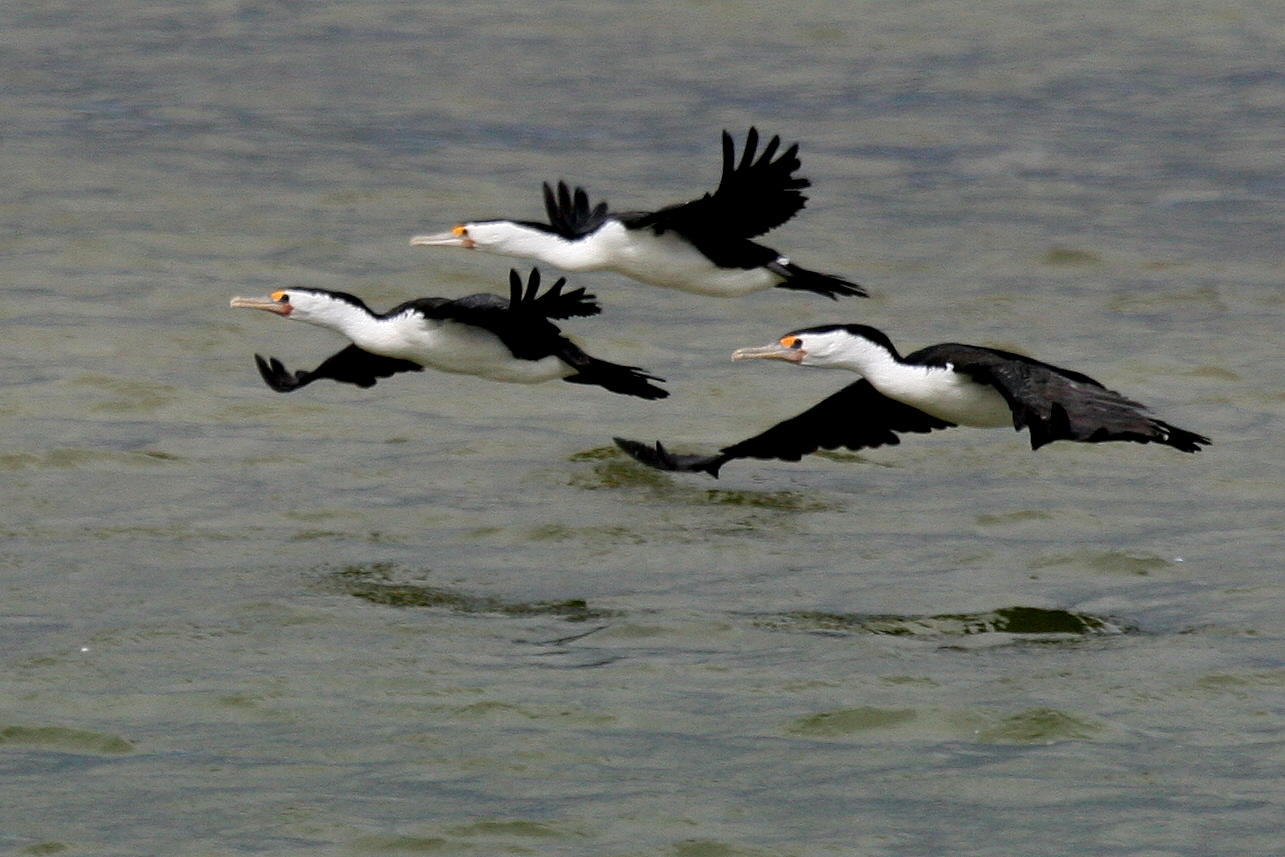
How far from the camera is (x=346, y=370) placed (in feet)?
40.7

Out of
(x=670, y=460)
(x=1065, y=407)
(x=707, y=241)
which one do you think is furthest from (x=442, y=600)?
(x=707, y=241)

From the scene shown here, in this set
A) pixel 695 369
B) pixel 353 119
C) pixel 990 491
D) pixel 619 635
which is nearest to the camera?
pixel 619 635

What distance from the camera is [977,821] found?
7773 mm

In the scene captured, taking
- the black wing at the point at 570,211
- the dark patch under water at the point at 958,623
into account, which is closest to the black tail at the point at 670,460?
the dark patch under water at the point at 958,623

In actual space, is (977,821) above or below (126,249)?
below

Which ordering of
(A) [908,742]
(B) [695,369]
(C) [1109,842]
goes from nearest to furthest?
(C) [1109,842] < (A) [908,742] < (B) [695,369]

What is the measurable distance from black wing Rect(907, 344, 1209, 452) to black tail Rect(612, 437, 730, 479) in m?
1.64

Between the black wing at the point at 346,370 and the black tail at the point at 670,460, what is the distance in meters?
1.16

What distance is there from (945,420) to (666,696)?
2620mm

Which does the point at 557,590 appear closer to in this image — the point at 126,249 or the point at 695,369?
the point at 695,369

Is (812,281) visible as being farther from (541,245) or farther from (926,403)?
(926,403)

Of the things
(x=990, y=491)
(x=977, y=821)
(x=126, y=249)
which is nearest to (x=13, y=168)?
(x=126, y=249)

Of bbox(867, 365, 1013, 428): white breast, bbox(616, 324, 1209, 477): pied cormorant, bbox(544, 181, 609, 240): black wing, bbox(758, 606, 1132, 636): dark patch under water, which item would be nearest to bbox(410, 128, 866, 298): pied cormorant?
bbox(544, 181, 609, 240): black wing

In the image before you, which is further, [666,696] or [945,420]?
[945,420]
